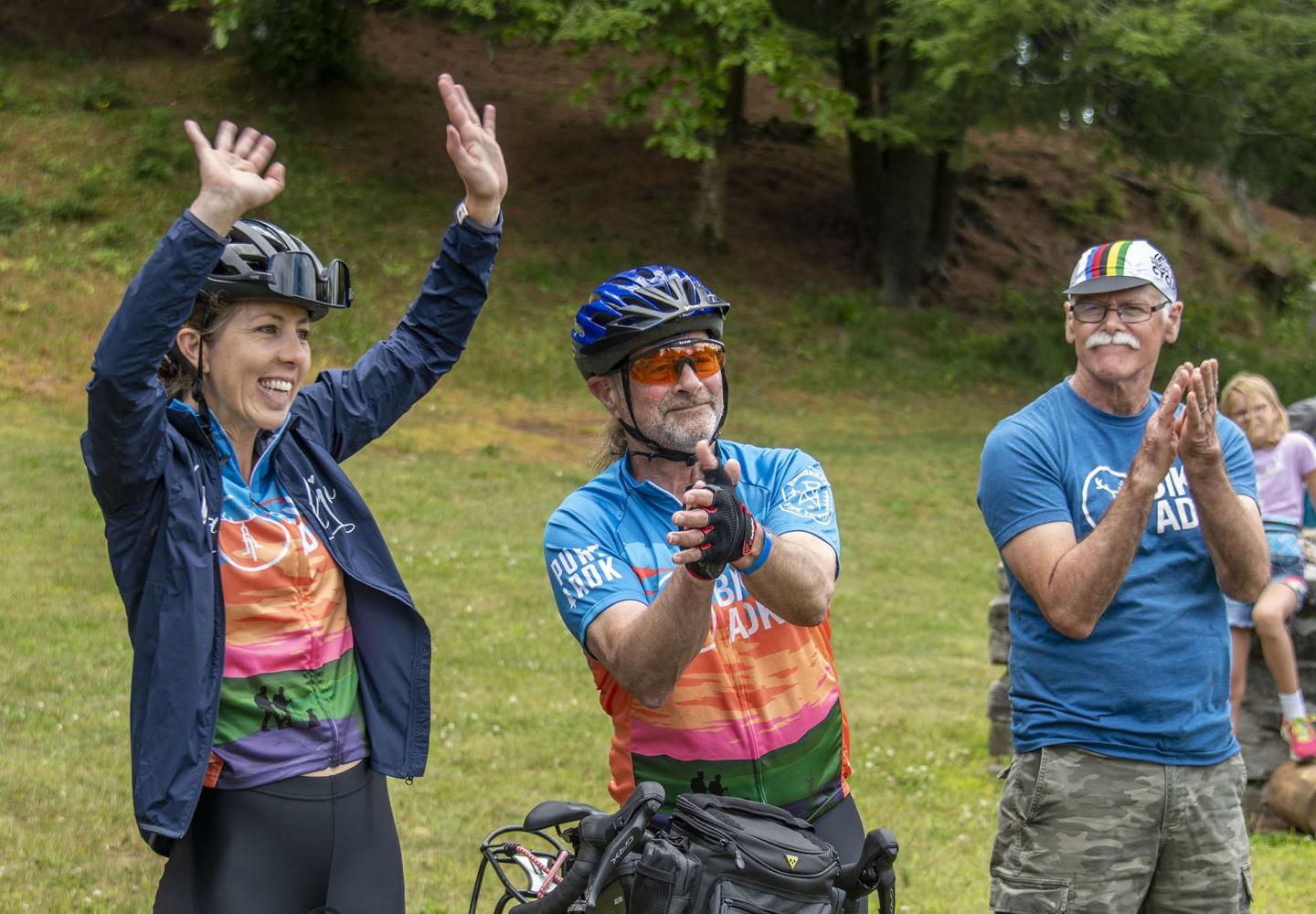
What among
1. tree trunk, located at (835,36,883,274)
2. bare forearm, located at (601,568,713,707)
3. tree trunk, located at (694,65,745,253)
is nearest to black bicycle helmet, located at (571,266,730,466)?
bare forearm, located at (601,568,713,707)

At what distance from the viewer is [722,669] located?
10.4 ft

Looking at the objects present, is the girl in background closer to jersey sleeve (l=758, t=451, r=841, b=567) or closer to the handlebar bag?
jersey sleeve (l=758, t=451, r=841, b=567)

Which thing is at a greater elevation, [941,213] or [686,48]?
[686,48]

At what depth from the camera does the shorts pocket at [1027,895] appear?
3912 millimetres

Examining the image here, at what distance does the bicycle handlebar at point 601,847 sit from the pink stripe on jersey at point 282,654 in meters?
0.88

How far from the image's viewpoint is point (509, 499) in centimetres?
1484

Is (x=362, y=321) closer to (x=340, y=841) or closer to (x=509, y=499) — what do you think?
(x=509, y=499)

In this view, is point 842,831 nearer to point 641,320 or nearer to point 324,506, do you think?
point 641,320

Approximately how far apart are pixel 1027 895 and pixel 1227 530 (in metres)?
1.11

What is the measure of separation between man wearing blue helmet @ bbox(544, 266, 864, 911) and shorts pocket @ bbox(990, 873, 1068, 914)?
2.83ft

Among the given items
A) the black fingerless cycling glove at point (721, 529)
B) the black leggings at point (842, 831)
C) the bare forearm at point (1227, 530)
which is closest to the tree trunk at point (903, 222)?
the bare forearm at point (1227, 530)

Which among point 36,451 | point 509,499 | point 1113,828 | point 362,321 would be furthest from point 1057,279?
point 1113,828

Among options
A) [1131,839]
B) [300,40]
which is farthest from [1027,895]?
[300,40]

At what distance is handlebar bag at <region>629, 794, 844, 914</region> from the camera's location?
2.63 metres
